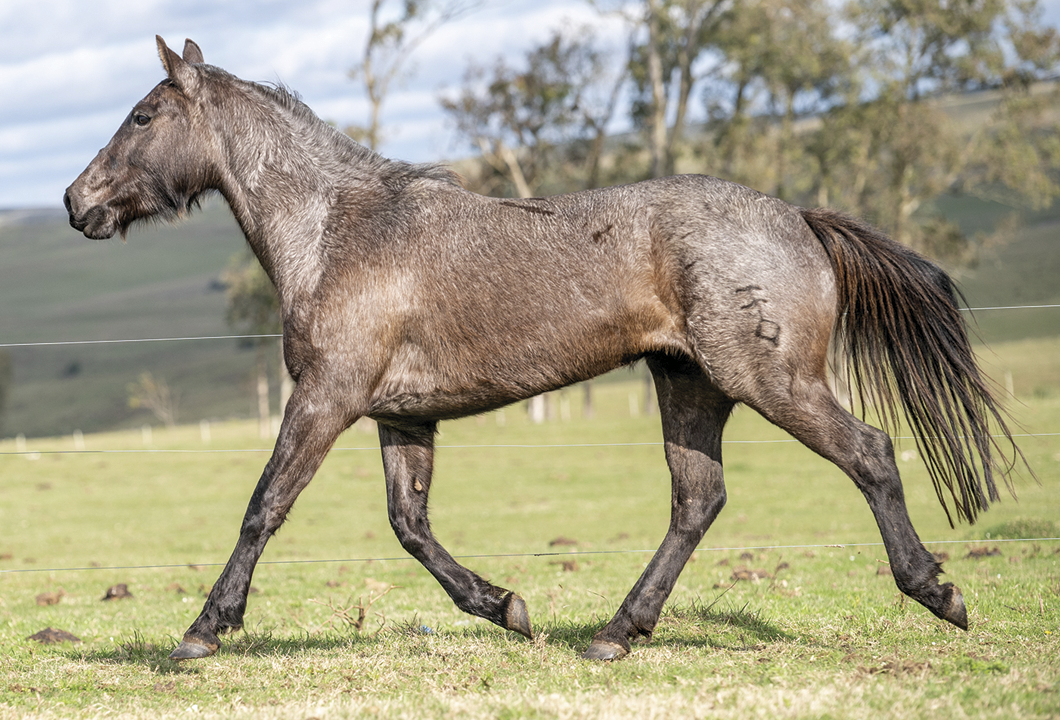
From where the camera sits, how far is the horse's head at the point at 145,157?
5.25 meters

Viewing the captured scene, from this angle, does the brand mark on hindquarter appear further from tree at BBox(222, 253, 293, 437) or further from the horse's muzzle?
tree at BBox(222, 253, 293, 437)

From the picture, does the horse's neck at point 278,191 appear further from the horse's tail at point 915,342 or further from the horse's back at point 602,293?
the horse's tail at point 915,342

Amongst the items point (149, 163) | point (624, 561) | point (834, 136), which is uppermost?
point (834, 136)

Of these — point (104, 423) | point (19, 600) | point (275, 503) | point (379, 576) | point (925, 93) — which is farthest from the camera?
point (104, 423)

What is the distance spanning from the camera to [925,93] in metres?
35.6

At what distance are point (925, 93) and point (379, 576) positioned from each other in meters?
31.9

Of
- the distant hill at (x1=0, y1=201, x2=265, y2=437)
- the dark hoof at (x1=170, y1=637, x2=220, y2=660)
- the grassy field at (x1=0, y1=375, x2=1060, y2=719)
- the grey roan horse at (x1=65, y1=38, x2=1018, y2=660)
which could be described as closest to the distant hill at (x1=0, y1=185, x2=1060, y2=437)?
the distant hill at (x1=0, y1=201, x2=265, y2=437)

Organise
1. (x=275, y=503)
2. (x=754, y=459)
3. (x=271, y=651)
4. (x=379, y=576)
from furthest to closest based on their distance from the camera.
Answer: (x=754, y=459), (x=379, y=576), (x=271, y=651), (x=275, y=503)

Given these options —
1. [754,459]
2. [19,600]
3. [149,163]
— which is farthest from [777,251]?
[754,459]

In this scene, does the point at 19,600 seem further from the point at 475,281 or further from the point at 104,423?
the point at 104,423

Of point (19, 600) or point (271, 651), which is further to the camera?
point (19, 600)

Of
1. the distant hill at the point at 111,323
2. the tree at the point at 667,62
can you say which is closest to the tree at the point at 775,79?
the tree at the point at 667,62

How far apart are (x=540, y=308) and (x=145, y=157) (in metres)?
2.36

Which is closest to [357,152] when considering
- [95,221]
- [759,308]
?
[95,221]
